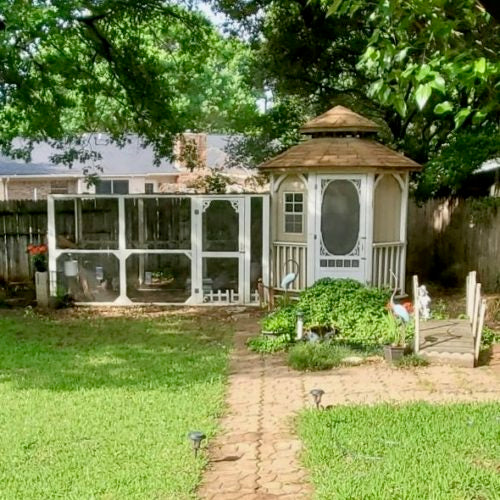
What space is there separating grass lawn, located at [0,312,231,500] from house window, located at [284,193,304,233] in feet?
7.67

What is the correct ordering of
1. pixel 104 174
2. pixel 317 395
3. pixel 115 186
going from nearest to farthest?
pixel 317 395 → pixel 104 174 → pixel 115 186

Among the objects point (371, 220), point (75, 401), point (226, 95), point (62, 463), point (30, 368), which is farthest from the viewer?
point (226, 95)

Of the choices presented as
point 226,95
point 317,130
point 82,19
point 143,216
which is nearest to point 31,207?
point 143,216

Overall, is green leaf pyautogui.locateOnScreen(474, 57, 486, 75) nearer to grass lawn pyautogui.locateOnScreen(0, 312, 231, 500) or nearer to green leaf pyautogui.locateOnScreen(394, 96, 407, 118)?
green leaf pyautogui.locateOnScreen(394, 96, 407, 118)

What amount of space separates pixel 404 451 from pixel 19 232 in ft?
32.9

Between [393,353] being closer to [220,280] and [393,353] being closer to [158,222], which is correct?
[220,280]

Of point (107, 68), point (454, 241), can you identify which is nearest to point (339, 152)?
point (454, 241)

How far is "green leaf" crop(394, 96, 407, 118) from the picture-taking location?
3.23 m

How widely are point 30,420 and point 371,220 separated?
6369 millimetres

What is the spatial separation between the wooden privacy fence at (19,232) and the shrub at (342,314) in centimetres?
627

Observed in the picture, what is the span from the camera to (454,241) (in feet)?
43.4

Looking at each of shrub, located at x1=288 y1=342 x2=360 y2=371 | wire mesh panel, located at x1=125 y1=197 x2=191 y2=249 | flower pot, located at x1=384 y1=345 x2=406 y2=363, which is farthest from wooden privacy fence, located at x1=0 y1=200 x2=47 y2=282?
flower pot, located at x1=384 y1=345 x2=406 y2=363

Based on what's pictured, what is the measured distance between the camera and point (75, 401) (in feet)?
18.4

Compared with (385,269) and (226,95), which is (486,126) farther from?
(226,95)
